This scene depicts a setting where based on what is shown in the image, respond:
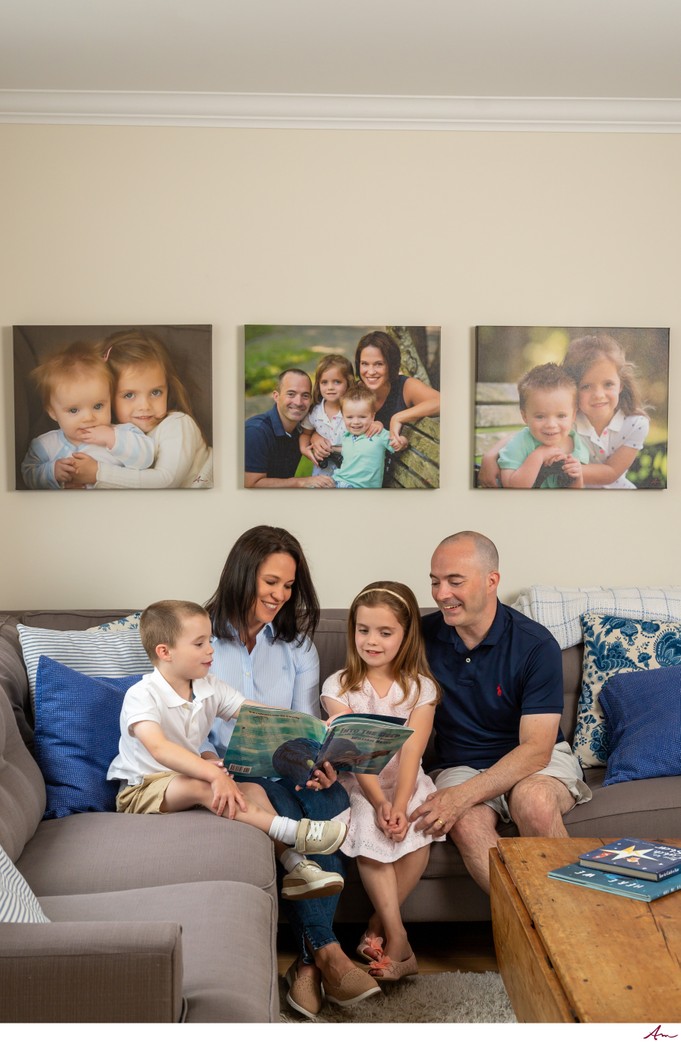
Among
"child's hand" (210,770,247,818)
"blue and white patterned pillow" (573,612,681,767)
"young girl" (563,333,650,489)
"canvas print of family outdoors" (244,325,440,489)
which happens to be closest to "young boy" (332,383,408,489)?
"canvas print of family outdoors" (244,325,440,489)

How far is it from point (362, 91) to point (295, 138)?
0.28 m

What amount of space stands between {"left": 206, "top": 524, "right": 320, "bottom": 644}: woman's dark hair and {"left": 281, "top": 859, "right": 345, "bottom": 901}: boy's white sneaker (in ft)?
2.17

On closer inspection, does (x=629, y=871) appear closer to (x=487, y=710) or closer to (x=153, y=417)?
(x=487, y=710)

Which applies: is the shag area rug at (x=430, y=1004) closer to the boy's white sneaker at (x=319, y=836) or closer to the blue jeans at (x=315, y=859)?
Answer: the blue jeans at (x=315, y=859)

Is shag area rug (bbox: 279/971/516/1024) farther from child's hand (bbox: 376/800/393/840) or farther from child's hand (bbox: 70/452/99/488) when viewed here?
child's hand (bbox: 70/452/99/488)

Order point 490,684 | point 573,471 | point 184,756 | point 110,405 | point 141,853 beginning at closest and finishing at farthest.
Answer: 1. point 141,853
2. point 184,756
3. point 490,684
4. point 110,405
5. point 573,471

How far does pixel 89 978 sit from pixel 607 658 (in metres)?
2.12

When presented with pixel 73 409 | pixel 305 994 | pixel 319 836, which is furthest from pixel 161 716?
pixel 73 409

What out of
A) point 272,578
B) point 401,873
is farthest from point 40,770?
point 401,873

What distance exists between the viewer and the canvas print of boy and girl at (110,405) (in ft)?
11.1

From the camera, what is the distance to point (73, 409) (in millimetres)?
3373

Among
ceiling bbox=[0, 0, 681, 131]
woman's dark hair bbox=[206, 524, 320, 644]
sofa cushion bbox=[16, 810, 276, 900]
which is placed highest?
ceiling bbox=[0, 0, 681, 131]

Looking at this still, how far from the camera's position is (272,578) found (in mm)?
2711

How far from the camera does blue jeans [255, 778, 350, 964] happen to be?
234cm
